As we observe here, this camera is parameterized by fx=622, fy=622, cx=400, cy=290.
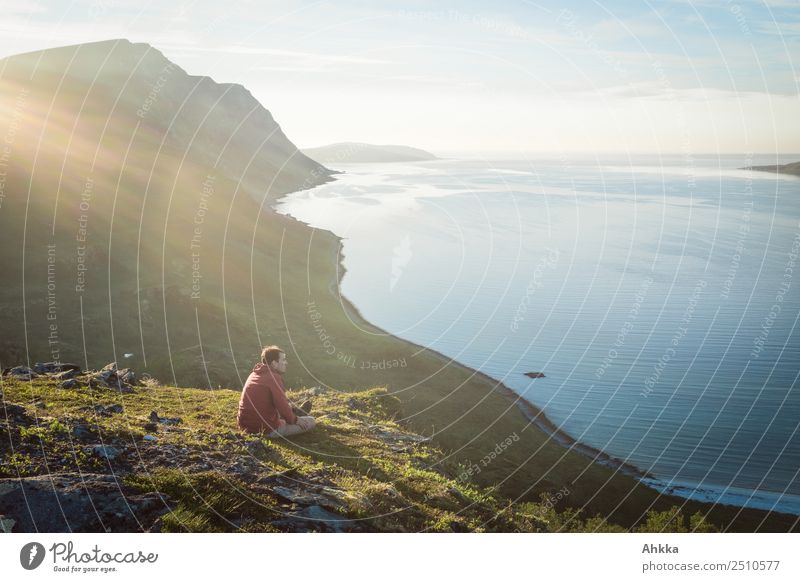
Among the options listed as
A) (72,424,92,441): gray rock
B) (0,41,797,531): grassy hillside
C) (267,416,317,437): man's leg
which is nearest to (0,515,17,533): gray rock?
(72,424,92,441): gray rock

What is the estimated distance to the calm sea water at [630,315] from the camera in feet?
105

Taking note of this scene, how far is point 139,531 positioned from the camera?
11.2 metres

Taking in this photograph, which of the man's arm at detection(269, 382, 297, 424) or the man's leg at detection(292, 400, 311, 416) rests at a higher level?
the man's arm at detection(269, 382, 297, 424)

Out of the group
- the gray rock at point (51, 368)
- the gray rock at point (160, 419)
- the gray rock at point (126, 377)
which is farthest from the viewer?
the gray rock at point (126, 377)

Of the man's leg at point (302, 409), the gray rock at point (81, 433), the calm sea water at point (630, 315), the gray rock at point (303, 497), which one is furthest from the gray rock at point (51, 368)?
the calm sea water at point (630, 315)

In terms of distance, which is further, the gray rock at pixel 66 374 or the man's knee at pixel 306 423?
the gray rock at pixel 66 374

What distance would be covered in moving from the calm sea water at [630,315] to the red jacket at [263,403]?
20.1 metres

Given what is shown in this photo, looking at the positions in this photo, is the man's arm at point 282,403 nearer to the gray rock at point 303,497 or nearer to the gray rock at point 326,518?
the gray rock at point 303,497

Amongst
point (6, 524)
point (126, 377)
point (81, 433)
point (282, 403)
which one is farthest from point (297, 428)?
point (126, 377)

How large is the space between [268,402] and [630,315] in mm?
44966

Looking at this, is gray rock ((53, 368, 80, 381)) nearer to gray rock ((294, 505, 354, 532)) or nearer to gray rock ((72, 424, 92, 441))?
gray rock ((72, 424, 92, 441))

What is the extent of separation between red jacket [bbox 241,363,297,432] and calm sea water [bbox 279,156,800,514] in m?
20.1

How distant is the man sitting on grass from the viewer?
14125 millimetres
